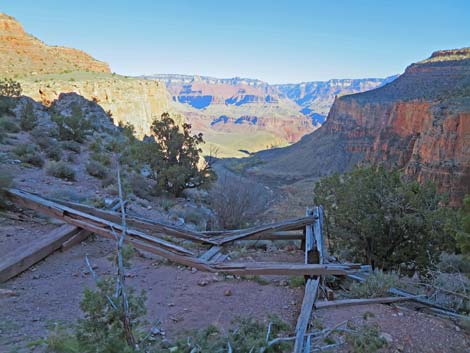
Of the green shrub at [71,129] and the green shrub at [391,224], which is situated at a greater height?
the green shrub at [71,129]

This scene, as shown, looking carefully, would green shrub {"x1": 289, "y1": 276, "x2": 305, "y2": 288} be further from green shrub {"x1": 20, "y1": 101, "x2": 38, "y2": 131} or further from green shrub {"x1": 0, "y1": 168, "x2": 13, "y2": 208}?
green shrub {"x1": 20, "y1": 101, "x2": 38, "y2": 131}

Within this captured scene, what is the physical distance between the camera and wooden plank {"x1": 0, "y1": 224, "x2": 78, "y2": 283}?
16.5ft

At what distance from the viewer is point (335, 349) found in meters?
3.61

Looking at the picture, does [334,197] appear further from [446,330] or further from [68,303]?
[68,303]

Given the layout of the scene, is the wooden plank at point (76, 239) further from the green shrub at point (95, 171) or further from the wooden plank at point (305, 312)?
the green shrub at point (95, 171)

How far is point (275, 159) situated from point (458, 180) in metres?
54.6

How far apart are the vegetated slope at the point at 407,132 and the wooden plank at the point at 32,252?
33.6m

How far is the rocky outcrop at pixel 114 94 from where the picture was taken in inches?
1193

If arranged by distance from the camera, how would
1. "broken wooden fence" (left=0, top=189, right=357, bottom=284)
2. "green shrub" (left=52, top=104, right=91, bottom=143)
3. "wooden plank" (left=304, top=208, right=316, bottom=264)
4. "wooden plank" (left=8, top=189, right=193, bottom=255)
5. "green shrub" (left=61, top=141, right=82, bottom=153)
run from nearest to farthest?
"broken wooden fence" (left=0, top=189, right=357, bottom=284)
"wooden plank" (left=304, top=208, right=316, bottom=264)
"wooden plank" (left=8, top=189, right=193, bottom=255)
"green shrub" (left=61, top=141, right=82, bottom=153)
"green shrub" (left=52, top=104, right=91, bottom=143)

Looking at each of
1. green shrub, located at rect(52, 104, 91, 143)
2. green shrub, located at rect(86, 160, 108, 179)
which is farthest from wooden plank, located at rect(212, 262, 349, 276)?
green shrub, located at rect(52, 104, 91, 143)

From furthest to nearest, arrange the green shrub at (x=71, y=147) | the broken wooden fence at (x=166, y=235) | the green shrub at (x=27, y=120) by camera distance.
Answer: the green shrub at (x=27, y=120) < the green shrub at (x=71, y=147) < the broken wooden fence at (x=166, y=235)

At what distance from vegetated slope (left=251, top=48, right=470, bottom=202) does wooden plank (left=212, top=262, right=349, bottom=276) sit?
32.3 m

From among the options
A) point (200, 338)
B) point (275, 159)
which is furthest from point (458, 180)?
point (275, 159)

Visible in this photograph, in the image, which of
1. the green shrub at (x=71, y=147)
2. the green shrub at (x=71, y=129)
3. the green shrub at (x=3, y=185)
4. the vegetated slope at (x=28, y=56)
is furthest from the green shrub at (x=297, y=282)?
the vegetated slope at (x=28, y=56)
